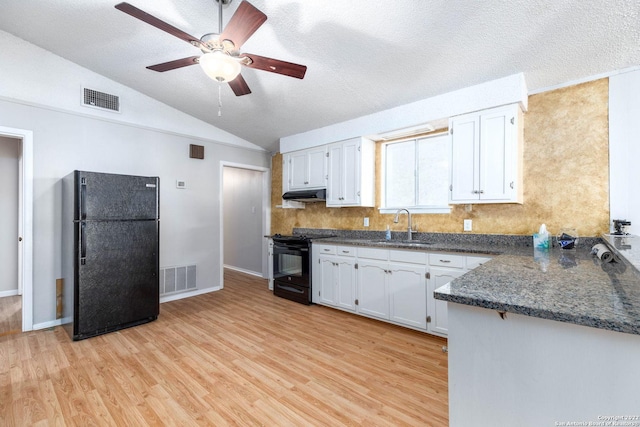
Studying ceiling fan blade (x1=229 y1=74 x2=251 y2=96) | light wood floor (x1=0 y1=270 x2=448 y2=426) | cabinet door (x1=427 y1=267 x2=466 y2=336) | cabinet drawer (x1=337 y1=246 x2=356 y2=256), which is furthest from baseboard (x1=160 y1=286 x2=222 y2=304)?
cabinet door (x1=427 y1=267 x2=466 y2=336)

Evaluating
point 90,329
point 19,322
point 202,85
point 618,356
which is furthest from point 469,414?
point 19,322

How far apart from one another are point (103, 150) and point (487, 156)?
14.1ft

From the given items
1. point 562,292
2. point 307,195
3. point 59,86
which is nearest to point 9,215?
point 59,86

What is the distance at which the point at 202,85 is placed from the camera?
11.3ft

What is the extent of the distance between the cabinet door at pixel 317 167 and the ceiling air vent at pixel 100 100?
2513mm

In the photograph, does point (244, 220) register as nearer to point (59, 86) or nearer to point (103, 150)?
point (103, 150)

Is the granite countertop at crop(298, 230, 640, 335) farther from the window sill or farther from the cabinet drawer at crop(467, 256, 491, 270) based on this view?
the window sill

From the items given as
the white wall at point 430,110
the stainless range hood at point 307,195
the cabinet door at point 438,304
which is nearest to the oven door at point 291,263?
the stainless range hood at point 307,195

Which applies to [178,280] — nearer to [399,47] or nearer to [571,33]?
[399,47]

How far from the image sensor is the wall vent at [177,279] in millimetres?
4035

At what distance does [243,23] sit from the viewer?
1660 mm

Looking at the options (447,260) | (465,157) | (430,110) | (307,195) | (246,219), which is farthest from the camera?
(246,219)

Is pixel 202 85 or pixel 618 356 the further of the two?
pixel 202 85

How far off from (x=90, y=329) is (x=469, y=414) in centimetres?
329
